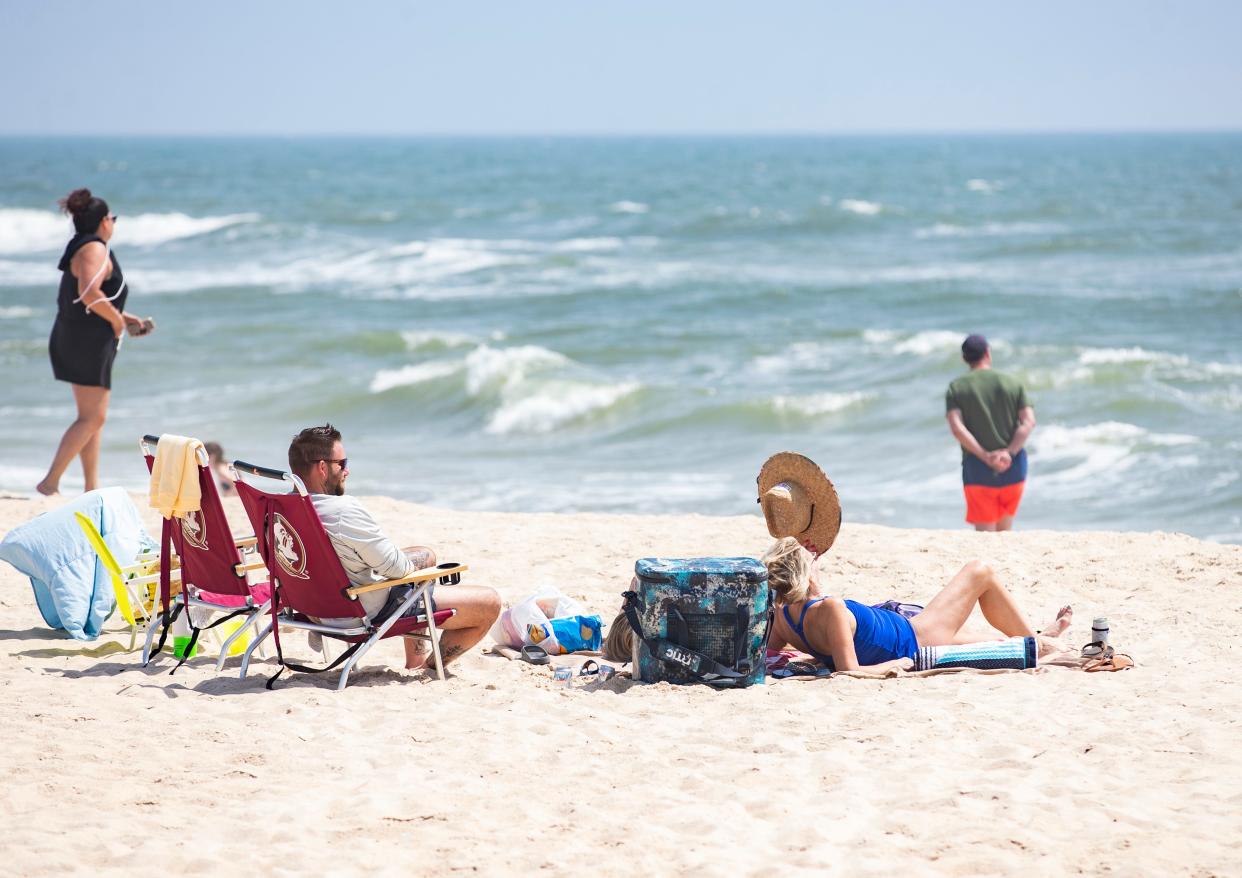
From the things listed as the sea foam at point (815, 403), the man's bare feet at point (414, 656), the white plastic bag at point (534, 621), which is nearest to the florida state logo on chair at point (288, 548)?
the man's bare feet at point (414, 656)

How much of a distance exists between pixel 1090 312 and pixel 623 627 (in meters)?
17.8

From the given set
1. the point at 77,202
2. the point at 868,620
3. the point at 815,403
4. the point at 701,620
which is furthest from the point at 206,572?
the point at 815,403

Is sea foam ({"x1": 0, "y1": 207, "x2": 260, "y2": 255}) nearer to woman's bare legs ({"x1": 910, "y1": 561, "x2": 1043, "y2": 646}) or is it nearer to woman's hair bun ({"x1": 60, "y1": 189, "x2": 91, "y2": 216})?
woman's hair bun ({"x1": 60, "y1": 189, "x2": 91, "y2": 216})

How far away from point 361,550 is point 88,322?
386cm

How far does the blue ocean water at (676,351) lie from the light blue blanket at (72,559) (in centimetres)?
536

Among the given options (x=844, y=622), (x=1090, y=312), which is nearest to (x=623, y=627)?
(x=844, y=622)

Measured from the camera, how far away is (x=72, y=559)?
597cm

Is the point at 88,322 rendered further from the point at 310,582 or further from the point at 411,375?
the point at 411,375

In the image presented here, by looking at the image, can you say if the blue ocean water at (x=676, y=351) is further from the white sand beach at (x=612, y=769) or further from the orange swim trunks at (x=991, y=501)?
the white sand beach at (x=612, y=769)

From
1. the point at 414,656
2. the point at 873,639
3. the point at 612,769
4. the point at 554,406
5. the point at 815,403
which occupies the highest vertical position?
the point at 815,403

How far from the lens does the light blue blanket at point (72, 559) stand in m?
5.89

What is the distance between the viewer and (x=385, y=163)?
94625 mm

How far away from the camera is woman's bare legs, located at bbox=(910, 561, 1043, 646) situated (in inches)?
223

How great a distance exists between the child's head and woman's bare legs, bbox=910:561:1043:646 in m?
0.61
